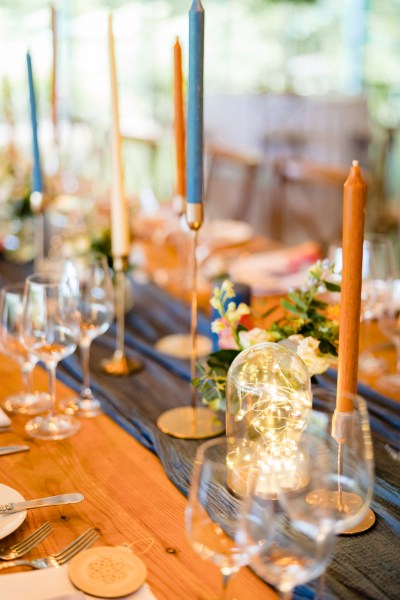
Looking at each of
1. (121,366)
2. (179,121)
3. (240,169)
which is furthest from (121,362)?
(240,169)

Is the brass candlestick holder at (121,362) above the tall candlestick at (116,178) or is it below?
below

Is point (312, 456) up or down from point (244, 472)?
up

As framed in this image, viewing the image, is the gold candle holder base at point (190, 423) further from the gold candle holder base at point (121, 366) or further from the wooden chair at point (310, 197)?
the wooden chair at point (310, 197)

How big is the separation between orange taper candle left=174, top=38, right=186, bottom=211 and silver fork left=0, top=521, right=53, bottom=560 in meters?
0.65

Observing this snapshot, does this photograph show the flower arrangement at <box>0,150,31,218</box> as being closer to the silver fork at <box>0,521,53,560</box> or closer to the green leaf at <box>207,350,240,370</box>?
the green leaf at <box>207,350,240,370</box>

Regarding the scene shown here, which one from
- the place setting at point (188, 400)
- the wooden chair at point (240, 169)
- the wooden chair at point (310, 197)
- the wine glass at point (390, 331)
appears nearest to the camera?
the place setting at point (188, 400)

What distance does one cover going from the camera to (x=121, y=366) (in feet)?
5.08

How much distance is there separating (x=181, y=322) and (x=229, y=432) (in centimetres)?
76

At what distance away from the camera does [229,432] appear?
1.08m

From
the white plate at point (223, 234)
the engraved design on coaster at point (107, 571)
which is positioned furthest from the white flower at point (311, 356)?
the white plate at point (223, 234)

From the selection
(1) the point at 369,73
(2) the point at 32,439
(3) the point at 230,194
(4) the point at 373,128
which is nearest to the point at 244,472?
(2) the point at 32,439

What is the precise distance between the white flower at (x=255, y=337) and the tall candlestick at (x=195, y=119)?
18cm

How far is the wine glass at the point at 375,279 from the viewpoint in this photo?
61.0 inches

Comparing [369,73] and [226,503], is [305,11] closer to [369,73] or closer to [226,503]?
[369,73]
